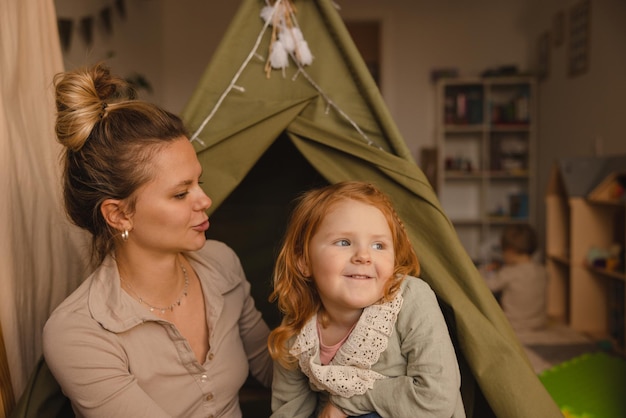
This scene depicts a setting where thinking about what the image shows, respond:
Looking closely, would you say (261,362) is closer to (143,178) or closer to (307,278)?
(307,278)

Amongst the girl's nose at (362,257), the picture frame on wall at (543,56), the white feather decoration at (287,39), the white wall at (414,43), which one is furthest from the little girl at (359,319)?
the picture frame on wall at (543,56)

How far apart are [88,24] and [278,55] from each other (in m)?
2.51

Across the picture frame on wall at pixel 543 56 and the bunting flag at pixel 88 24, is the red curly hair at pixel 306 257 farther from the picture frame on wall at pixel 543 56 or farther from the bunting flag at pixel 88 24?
the picture frame on wall at pixel 543 56

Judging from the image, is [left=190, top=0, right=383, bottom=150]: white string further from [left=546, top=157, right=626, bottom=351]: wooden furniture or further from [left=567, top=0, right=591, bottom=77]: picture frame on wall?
[left=567, top=0, right=591, bottom=77]: picture frame on wall

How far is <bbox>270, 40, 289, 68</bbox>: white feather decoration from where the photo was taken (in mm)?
1647

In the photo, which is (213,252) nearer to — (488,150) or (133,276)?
(133,276)

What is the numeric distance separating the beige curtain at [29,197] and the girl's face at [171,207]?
346mm

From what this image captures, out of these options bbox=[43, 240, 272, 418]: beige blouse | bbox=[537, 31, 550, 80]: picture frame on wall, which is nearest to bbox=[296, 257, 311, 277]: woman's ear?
bbox=[43, 240, 272, 418]: beige blouse

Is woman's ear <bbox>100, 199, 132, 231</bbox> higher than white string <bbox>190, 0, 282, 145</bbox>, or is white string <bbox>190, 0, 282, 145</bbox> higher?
white string <bbox>190, 0, 282, 145</bbox>

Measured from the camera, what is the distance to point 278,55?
1648mm

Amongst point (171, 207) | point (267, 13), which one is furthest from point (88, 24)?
point (171, 207)

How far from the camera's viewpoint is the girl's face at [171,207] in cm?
127

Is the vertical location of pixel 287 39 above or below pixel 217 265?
above

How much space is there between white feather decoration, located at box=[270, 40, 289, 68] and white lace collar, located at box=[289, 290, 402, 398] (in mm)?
784
